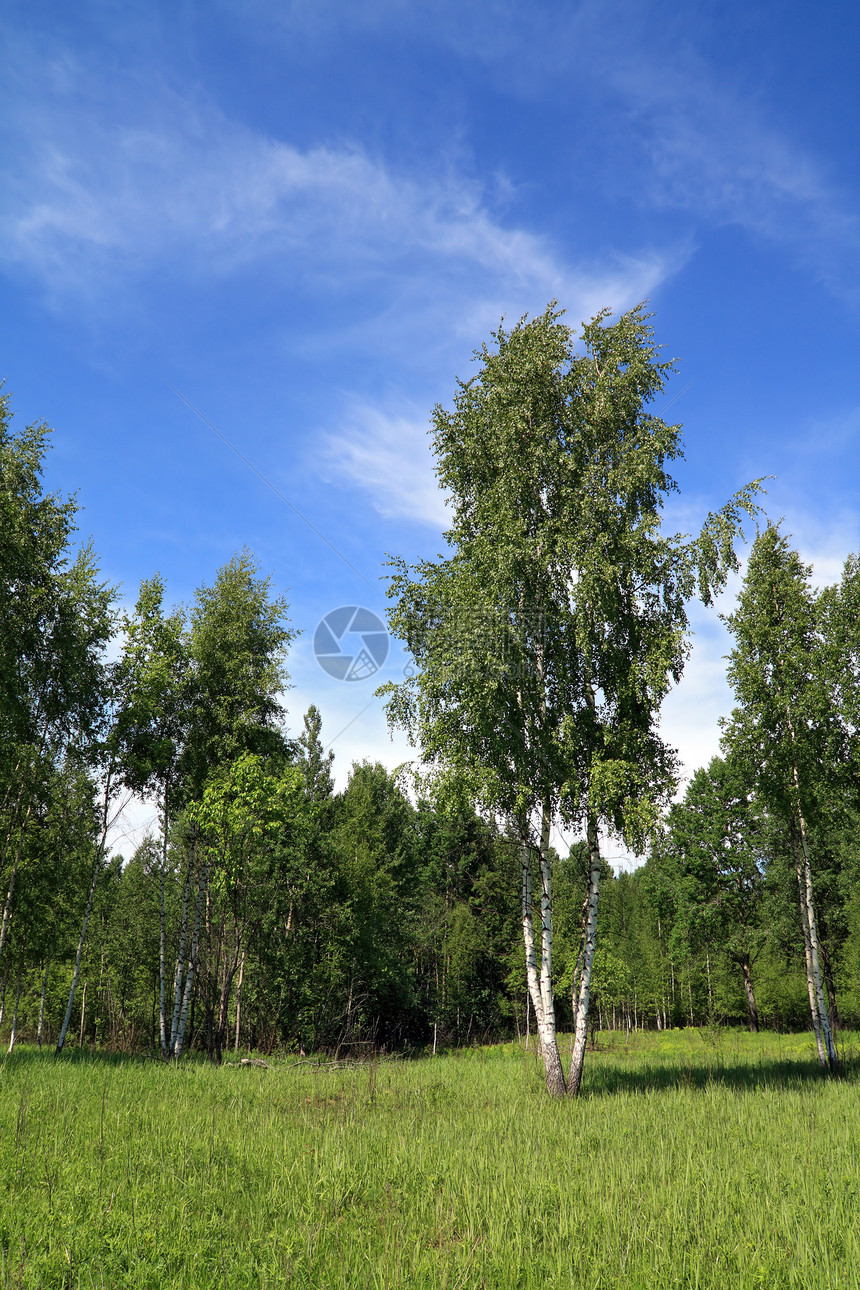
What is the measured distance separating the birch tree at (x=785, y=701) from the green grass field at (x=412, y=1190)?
9.12m

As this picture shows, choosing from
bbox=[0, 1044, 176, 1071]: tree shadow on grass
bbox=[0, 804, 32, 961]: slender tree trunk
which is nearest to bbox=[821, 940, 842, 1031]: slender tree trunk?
bbox=[0, 1044, 176, 1071]: tree shadow on grass

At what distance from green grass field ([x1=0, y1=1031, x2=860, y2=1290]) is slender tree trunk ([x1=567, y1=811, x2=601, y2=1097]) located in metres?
1.69

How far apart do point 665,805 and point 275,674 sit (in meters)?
12.7

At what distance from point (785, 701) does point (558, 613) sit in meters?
9.10

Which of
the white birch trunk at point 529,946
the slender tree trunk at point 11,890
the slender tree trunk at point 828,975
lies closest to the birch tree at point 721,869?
the slender tree trunk at point 828,975

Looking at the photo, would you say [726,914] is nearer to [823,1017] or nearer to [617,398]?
[823,1017]

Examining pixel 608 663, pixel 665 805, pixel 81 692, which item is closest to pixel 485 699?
pixel 608 663

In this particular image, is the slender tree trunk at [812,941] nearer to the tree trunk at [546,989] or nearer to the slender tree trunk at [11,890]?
the tree trunk at [546,989]

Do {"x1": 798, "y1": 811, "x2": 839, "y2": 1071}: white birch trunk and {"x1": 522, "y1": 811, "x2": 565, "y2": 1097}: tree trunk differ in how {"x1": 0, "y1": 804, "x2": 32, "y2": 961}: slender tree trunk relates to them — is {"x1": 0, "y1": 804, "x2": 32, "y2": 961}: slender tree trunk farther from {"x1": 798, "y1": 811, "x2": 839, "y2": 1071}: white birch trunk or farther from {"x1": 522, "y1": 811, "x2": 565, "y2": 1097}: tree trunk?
{"x1": 798, "y1": 811, "x2": 839, "y2": 1071}: white birch trunk

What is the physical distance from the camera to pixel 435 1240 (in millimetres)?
5988

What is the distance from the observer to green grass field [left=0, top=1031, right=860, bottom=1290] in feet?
17.4

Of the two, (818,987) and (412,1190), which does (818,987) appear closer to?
(818,987)

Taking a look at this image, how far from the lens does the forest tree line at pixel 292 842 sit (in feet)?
58.0

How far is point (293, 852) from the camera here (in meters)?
30.1
